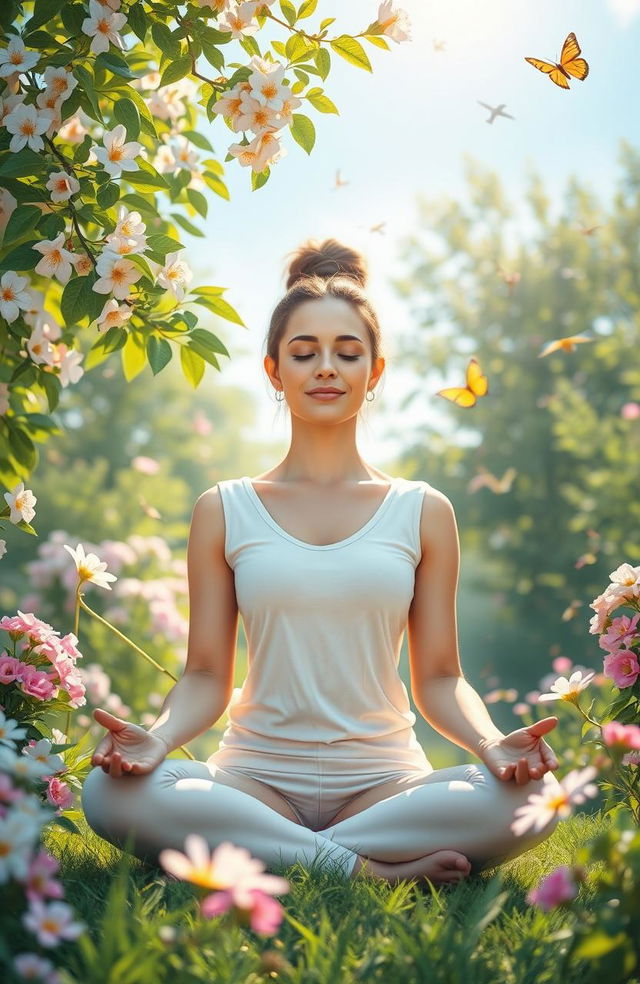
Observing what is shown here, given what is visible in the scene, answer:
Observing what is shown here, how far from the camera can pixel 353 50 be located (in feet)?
7.37

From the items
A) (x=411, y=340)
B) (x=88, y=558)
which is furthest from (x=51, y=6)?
(x=411, y=340)

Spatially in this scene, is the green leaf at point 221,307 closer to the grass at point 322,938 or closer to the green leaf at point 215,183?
the green leaf at point 215,183

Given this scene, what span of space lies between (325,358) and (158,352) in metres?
0.49

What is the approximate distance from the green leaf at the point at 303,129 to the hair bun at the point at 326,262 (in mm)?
643

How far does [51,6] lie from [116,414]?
35.2 feet

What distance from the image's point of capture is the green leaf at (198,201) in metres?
2.84

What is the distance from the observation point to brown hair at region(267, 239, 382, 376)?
9.09ft

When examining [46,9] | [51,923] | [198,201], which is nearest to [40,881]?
[51,923]

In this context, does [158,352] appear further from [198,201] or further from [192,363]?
[198,201]

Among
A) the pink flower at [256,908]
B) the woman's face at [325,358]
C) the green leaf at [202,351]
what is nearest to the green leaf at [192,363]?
the green leaf at [202,351]

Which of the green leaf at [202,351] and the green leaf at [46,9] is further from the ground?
the green leaf at [46,9]

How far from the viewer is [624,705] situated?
2201 mm

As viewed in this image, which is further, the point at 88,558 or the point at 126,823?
the point at 88,558

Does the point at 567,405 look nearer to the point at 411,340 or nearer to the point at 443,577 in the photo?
the point at 411,340
